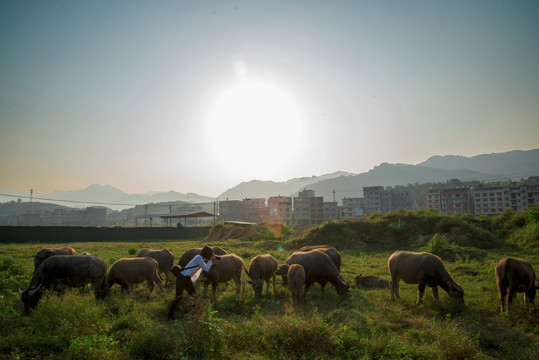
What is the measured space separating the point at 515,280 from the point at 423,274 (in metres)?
2.23

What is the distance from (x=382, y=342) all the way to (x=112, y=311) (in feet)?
21.6

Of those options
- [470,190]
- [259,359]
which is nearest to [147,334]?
[259,359]

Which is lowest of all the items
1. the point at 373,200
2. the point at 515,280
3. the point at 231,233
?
the point at 231,233

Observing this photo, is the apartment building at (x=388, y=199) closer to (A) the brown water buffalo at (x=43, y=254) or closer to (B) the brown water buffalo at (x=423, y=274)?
(B) the brown water buffalo at (x=423, y=274)

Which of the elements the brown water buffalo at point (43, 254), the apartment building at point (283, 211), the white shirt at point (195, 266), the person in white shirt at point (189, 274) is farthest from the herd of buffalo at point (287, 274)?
the apartment building at point (283, 211)

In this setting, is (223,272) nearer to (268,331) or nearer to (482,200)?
(268,331)

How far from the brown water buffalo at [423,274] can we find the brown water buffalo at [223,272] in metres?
5.10

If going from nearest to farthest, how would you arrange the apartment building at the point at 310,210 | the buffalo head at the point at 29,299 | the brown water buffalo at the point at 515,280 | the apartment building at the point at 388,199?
the brown water buffalo at the point at 515,280 → the buffalo head at the point at 29,299 → the apartment building at the point at 310,210 → the apartment building at the point at 388,199

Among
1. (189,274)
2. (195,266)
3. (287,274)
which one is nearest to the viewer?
(189,274)

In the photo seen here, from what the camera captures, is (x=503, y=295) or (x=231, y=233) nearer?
(x=503, y=295)

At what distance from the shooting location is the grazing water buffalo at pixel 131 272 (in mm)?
10789

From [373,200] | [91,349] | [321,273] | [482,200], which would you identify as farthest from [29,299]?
[373,200]

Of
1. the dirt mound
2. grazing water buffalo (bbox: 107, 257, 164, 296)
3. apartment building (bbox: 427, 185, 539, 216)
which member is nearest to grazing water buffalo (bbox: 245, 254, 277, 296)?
grazing water buffalo (bbox: 107, 257, 164, 296)

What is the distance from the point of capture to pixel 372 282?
13.1 m
